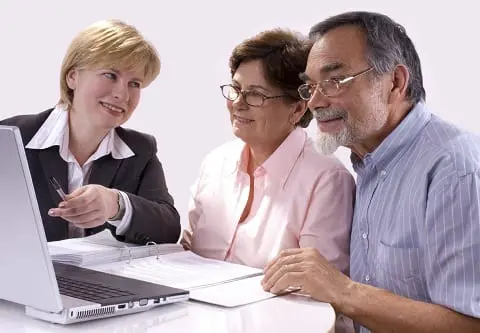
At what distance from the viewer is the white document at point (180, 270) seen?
1.54 meters

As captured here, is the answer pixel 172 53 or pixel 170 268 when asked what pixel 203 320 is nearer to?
pixel 170 268

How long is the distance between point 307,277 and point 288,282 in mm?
44

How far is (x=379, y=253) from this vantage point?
1.60 m

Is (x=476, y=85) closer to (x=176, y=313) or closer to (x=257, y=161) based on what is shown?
(x=257, y=161)

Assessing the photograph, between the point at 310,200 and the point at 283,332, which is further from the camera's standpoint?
the point at 310,200

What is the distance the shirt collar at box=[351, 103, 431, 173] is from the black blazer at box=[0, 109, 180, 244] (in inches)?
27.8

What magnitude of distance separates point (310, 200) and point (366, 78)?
38cm

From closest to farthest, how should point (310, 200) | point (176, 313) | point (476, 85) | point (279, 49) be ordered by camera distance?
point (176, 313)
point (310, 200)
point (279, 49)
point (476, 85)

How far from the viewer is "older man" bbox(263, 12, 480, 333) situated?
55.6 inches

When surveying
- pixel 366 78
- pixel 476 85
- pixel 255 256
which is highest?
pixel 366 78

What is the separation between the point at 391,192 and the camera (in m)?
1.61

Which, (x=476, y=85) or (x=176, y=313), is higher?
(x=476, y=85)

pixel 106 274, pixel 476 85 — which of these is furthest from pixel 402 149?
pixel 476 85

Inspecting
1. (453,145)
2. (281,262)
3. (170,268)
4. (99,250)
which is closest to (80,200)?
(99,250)
